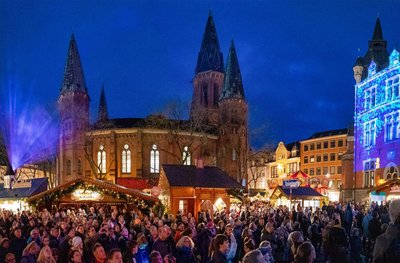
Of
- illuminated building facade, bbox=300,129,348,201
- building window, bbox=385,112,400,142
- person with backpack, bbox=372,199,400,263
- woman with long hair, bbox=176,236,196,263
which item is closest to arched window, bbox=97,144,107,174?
illuminated building facade, bbox=300,129,348,201

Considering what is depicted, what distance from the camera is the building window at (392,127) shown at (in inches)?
1572

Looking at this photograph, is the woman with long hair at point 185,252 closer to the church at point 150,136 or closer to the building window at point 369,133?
the building window at point 369,133

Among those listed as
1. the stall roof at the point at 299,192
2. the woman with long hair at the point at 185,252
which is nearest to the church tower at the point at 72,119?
the stall roof at the point at 299,192

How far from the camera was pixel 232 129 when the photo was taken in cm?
6750

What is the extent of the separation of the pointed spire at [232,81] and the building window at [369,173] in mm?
27533

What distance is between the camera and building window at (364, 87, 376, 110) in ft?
147

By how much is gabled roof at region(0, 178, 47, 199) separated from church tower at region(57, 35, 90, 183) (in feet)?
102

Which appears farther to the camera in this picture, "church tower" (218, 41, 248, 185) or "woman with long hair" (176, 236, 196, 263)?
"church tower" (218, 41, 248, 185)

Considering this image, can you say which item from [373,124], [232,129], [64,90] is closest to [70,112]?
[64,90]

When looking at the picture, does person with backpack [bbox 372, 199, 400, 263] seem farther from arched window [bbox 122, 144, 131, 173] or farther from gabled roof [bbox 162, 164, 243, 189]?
arched window [bbox 122, 144, 131, 173]

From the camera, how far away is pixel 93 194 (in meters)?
22.5

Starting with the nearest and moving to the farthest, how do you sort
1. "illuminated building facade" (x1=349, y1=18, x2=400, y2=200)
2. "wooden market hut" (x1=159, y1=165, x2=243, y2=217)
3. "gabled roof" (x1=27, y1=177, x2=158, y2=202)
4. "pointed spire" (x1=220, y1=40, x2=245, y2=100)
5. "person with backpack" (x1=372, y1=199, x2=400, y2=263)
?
1. "person with backpack" (x1=372, y1=199, x2=400, y2=263)
2. "gabled roof" (x1=27, y1=177, x2=158, y2=202)
3. "wooden market hut" (x1=159, y1=165, x2=243, y2=217)
4. "illuminated building facade" (x1=349, y1=18, x2=400, y2=200)
5. "pointed spire" (x1=220, y1=40, x2=245, y2=100)

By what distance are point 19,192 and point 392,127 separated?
3024 centimetres

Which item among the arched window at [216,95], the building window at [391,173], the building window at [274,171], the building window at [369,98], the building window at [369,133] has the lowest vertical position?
the building window at [274,171]
